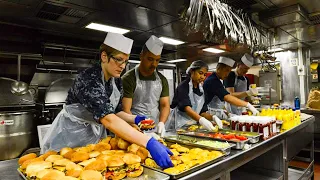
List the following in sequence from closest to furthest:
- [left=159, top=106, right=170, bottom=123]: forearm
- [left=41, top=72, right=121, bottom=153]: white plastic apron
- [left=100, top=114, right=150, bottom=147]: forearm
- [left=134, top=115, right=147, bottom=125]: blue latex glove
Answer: [left=100, top=114, right=150, bottom=147]: forearm
[left=134, top=115, right=147, bottom=125]: blue latex glove
[left=41, top=72, right=121, bottom=153]: white plastic apron
[left=159, top=106, right=170, bottom=123]: forearm

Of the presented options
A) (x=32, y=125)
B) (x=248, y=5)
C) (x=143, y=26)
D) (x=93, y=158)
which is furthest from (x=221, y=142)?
(x=32, y=125)

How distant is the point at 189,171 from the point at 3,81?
4699 millimetres

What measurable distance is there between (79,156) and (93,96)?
0.42m

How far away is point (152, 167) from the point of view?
127 cm

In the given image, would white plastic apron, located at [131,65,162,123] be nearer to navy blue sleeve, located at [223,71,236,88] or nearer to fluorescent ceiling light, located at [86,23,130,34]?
fluorescent ceiling light, located at [86,23,130,34]

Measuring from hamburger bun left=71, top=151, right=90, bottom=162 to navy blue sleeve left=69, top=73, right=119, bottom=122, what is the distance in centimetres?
26

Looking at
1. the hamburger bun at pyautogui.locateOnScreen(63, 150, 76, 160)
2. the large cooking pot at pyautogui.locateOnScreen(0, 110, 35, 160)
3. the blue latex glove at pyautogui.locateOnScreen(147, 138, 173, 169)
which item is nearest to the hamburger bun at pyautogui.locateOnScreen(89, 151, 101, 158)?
Result: the hamburger bun at pyautogui.locateOnScreen(63, 150, 76, 160)

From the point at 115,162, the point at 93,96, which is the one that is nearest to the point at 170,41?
the point at 93,96

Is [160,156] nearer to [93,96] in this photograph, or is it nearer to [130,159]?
[130,159]

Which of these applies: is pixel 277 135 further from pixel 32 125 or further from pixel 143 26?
pixel 32 125

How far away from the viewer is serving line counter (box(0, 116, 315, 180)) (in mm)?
1354

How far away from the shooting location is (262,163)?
2.42 metres

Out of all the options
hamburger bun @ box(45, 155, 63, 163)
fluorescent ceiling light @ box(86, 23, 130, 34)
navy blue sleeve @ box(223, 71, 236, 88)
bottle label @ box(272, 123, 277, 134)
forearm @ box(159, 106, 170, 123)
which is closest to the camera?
hamburger bun @ box(45, 155, 63, 163)

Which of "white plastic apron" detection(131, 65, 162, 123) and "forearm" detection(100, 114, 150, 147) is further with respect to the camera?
"white plastic apron" detection(131, 65, 162, 123)
